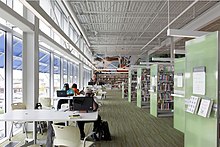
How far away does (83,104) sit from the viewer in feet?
17.0

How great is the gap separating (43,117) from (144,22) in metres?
8.53

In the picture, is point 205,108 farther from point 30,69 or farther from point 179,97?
point 30,69

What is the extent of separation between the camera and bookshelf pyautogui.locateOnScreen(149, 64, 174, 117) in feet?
33.6

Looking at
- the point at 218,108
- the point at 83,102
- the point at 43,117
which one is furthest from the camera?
the point at 83,102

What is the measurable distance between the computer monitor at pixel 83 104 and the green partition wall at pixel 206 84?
76.6 inches

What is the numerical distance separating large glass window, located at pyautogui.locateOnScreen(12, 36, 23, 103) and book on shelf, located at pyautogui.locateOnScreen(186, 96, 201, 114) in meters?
4.58

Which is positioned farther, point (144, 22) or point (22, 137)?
point (144, 22)

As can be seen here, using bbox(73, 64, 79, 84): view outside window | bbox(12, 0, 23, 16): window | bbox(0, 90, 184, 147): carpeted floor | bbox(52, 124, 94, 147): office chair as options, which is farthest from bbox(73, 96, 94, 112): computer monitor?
bbox(73, 64, 79, 84): view outside window

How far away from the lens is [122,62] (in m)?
32.3

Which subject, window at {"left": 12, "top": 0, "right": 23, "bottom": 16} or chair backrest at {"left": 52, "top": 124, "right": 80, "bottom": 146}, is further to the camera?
window at {"left": 12, "top": 0, "right": 23, "bottom": 16}

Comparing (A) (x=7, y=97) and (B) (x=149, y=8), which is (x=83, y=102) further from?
(B) (x=149, y=8)

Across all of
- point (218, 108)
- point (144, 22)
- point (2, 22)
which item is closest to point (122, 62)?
point (144, 22)

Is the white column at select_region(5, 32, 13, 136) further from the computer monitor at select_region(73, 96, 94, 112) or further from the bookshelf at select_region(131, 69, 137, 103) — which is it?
the bookshelf at select_region(131, 69, 137, 103)

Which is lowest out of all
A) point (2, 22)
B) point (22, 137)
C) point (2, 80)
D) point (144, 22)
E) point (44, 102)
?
point (22, 137)
